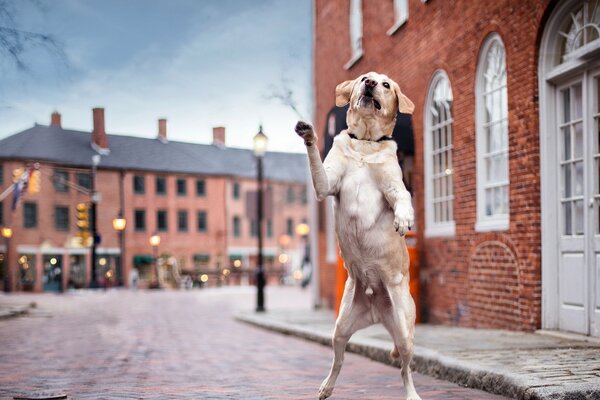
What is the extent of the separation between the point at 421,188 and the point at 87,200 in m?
41.8

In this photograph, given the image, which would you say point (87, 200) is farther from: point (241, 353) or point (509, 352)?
point (509, 352)

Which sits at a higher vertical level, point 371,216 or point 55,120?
point 55,120

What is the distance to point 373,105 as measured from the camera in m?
4.67

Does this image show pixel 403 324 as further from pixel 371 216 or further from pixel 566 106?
pixel 566 106

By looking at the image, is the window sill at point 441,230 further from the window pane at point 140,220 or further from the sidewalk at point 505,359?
the window pane at point 140,220

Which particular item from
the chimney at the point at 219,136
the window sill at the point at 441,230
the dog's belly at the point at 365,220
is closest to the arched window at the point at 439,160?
the window sill at the point at 441,230

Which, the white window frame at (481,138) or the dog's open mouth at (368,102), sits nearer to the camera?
the dog's open mouth at (368,102)

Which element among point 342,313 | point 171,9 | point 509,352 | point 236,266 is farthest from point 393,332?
point 236,266

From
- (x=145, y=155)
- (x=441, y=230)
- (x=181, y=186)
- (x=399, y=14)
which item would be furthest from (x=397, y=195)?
(x=181, y=186)

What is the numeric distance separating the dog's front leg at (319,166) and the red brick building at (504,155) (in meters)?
3.83

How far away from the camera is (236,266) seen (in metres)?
59.8

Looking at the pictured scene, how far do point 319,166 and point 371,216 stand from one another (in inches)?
18.3

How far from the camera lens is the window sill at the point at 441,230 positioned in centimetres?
1084

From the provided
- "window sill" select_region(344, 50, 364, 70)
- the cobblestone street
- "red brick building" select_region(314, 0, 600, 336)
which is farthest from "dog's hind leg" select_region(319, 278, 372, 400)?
"window sill" select_region(344, 50, 364, 70)
